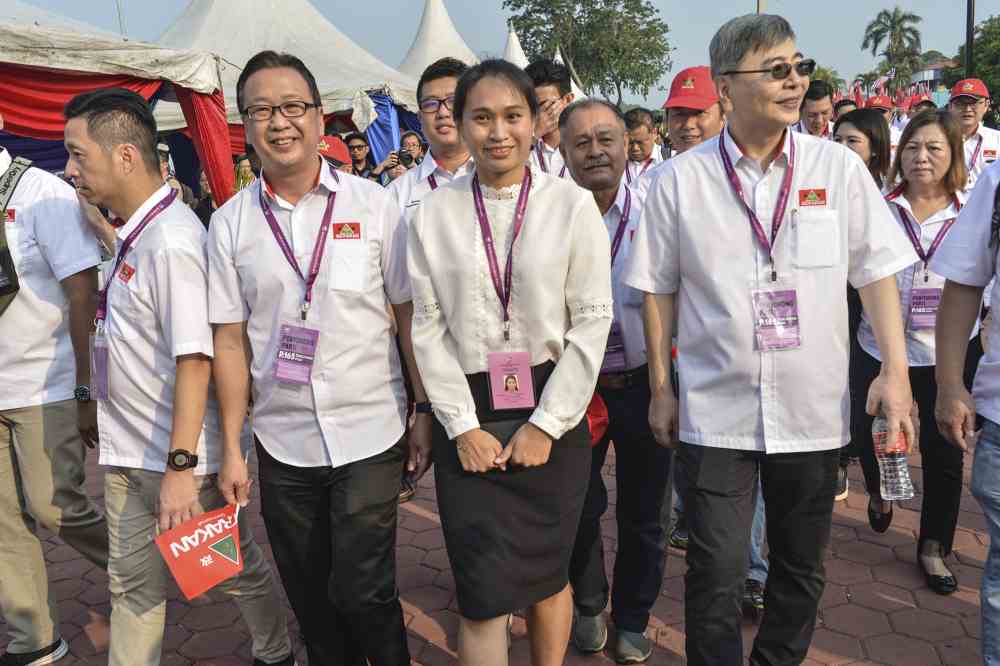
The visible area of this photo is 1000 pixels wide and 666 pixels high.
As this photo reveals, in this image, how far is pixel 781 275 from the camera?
7.18ft

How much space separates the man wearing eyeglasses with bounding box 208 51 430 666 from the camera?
2.29 meters

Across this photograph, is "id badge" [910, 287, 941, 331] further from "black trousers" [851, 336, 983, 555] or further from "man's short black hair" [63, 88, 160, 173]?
"man's short black hair" [63, 88, 160, 173]

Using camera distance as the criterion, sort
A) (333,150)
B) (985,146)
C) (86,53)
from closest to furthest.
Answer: (333,150) < (985,146) < (86,53)

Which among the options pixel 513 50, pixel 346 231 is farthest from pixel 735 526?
pixel 513 50

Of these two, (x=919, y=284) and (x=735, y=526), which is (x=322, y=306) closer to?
(x=735, y=526)

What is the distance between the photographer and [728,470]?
2.28 m

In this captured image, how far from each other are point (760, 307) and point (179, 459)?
1746 millimetres

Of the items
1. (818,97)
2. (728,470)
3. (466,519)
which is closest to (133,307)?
(466,519)

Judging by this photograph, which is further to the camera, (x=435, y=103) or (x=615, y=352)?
(x=435, y=103)

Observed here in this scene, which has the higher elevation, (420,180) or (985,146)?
(985,146)

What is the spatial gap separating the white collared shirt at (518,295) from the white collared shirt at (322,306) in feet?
0.61

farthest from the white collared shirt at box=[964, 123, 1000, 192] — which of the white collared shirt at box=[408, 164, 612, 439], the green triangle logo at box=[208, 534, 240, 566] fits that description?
the green triangle logo at box=[208, 534, 240, 566]

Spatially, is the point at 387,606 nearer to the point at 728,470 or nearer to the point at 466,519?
the point at 466,519

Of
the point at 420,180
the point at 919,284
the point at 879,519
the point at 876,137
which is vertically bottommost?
the point at 879,519
